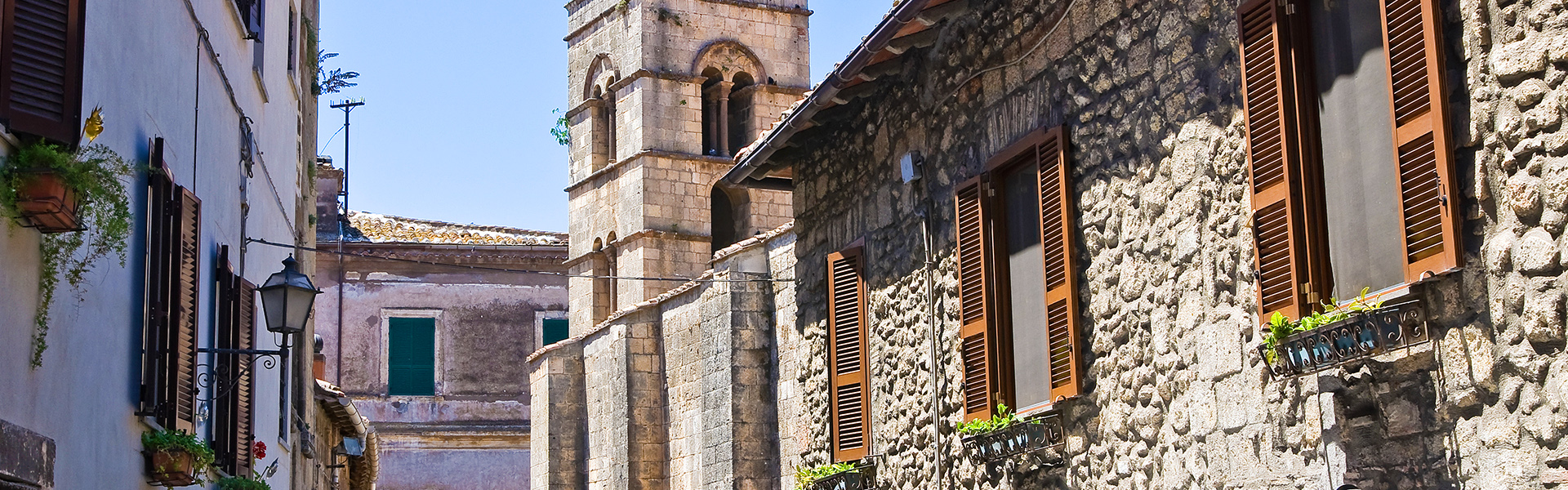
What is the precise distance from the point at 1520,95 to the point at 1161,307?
101 inches

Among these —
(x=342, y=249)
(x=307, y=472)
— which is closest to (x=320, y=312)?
(x=342, y=249)

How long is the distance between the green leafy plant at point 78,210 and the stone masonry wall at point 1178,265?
4295 mm

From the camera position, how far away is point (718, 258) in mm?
19578

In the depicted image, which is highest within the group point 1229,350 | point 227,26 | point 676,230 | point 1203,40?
point 676,230

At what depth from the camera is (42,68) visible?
20.7 feet

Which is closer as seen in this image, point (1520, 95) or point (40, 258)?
point (1520, 95)

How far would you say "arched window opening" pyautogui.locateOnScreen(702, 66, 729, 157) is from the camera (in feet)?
103

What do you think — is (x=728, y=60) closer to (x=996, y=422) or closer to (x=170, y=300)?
(x=996, y=422)

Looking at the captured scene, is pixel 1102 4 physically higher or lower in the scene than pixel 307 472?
higher

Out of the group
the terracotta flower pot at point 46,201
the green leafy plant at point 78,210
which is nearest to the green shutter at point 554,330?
the green leafy plant at point 78,210

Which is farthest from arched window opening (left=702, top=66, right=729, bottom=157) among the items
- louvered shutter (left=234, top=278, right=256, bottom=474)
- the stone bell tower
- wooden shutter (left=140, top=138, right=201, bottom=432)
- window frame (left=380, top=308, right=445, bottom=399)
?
wooden shutter (left=140, top=138, right=201, bottom=432)

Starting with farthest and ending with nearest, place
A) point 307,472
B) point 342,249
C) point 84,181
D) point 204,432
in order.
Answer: point 342,249
point 307,472
point 204,432
point 84,181

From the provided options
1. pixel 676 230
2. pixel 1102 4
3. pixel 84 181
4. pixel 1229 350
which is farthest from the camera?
pixel 676 230

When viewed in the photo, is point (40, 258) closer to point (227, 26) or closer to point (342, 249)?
point (227, 26)
